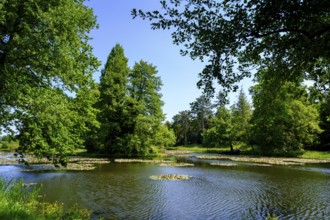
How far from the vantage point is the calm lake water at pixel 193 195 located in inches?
569

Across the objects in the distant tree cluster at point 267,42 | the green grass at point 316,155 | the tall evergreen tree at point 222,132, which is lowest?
the green grass at point 316,155

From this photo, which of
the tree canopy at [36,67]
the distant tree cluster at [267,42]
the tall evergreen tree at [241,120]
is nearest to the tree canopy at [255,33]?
the distant tree cluster at [267,42]

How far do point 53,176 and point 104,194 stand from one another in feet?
27.9

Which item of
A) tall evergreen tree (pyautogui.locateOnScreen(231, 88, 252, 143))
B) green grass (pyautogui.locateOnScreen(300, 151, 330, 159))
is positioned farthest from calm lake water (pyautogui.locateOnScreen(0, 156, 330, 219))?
tall evergreen tree (pyautogui.locateOnScreen(231, 88, 252, 143))

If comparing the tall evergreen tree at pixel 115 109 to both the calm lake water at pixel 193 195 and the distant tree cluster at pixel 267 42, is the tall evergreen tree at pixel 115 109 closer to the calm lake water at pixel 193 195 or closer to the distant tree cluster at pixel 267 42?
the calm lake water at pixel 193 195

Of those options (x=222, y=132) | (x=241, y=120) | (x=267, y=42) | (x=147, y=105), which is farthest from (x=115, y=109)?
(x=267, y=42)

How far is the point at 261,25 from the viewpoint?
570cm

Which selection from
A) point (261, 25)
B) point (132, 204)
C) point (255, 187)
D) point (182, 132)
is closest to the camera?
point (261, 25)

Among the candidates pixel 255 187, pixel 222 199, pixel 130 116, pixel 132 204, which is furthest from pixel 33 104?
pixel 130 116

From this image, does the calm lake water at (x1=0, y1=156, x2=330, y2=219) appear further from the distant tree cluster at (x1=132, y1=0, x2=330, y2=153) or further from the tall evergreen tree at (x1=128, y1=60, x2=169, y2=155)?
the tall evergreen tree at (x1=128, y1=60, x2=169, y2=155)

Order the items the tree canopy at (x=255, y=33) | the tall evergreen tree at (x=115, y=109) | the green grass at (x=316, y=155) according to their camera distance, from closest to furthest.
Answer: the tree canopy at (x=255, y=33) < the tall evergreen tree at (x=115, y=109) < the green grass at (x=316, y=155)

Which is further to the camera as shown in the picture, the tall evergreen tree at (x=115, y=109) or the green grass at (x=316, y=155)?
the green grass at (x=316, y=155)

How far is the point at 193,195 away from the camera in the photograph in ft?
60.8

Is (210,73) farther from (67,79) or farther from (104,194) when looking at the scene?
(104,194)
